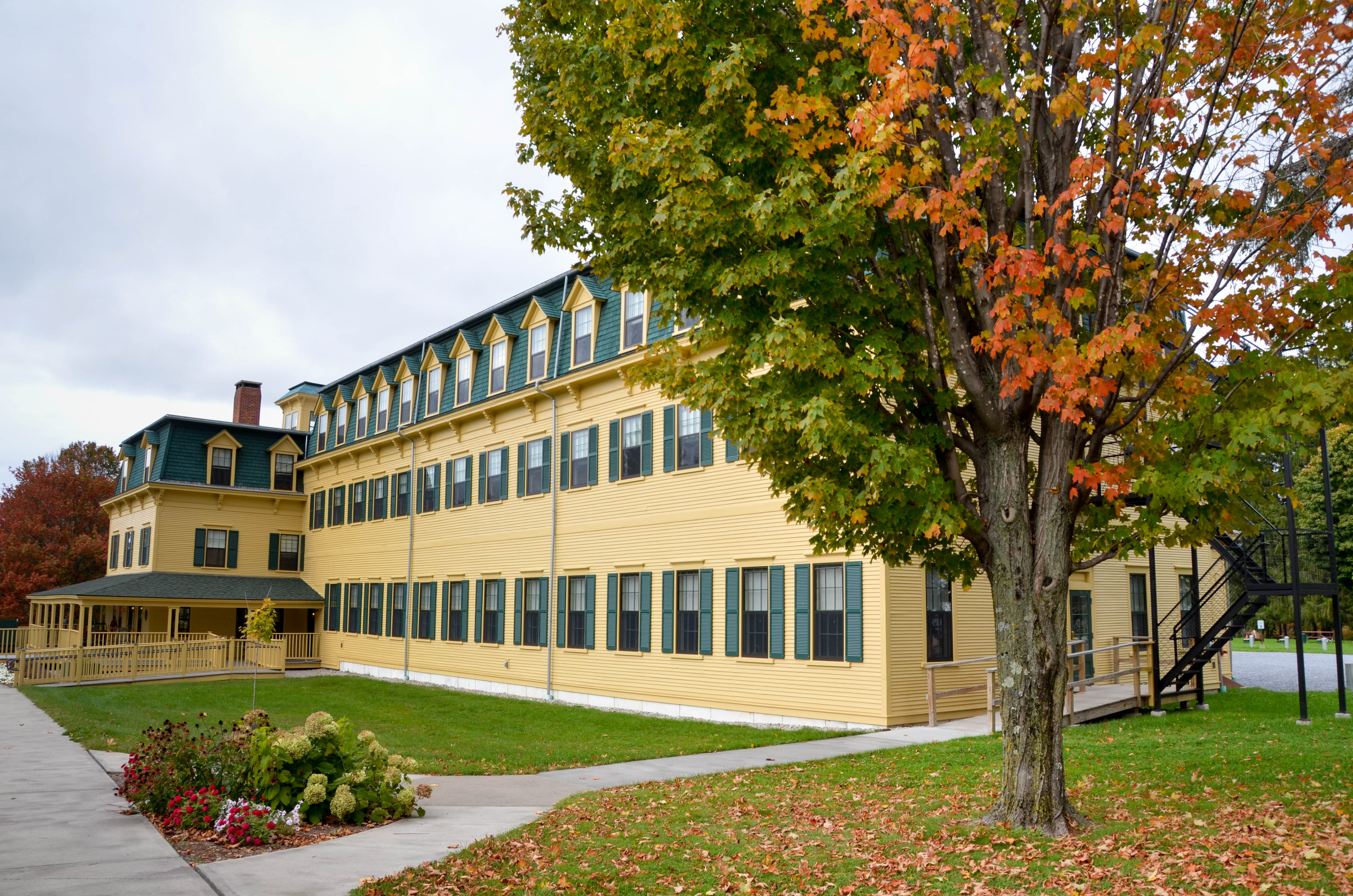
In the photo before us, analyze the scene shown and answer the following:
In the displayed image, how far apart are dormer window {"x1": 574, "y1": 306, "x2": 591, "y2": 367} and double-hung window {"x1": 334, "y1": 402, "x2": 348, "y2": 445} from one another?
55.8 feet

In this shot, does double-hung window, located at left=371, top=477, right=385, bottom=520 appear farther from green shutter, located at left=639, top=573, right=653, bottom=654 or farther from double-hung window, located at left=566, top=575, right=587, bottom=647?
green shutter, located at left=639, top=573, right=653, bottom=654

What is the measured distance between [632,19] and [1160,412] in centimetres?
570

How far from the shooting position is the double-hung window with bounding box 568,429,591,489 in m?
24.6

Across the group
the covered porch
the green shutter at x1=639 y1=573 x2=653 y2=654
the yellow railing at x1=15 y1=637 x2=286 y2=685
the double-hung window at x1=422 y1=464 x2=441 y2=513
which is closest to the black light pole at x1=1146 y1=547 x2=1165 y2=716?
the green shutter at x1=639 y1=573 x2=653 y2=654

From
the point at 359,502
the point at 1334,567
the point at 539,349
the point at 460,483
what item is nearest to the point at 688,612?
the point at 539,349

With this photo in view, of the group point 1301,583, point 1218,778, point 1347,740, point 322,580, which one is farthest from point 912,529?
point 322,580

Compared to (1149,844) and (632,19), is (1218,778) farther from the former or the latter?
(632,19)

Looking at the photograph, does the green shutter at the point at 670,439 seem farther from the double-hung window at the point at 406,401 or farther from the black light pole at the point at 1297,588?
the double-hung window at the point at 406,401

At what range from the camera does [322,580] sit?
130ft

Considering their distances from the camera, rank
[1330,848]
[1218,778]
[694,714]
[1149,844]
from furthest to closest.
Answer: [694,714], [1218,778], [1149,844], [1330,848]

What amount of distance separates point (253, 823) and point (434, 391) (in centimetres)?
2453

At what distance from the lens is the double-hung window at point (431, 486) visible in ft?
104

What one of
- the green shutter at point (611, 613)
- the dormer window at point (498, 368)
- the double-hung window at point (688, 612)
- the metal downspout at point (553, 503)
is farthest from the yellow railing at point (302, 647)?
the double-hung window at point (688, 612)

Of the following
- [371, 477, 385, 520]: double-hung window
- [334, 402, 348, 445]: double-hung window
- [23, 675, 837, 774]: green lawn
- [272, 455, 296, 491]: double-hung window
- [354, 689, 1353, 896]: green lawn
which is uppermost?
[334, 402, 348, 445]: double-hung window
